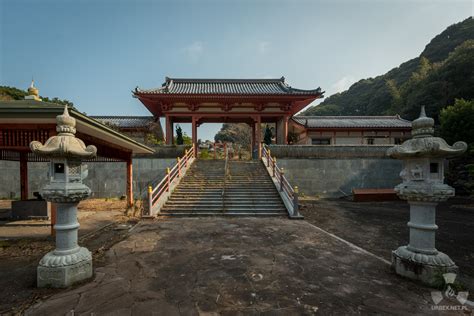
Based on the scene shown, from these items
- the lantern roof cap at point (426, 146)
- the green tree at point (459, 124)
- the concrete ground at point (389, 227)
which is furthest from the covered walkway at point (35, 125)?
the green tree at point (459, 124)

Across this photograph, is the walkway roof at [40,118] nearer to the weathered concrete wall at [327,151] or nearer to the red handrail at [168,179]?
the red handrail at [168,179]

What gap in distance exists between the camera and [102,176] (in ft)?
45.6

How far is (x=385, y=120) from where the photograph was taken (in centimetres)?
2244

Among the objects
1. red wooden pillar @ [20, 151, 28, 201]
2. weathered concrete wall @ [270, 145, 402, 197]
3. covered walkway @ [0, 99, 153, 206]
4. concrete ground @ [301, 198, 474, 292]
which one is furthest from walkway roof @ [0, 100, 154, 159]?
weathered concrete wall @ [270, 145, 402, 197]

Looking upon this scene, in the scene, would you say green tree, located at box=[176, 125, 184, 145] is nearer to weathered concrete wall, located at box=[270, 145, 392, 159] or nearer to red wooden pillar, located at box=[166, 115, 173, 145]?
red wooden pillar, located at box=[166, 115, 173, 145]

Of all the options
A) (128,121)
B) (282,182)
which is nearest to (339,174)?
(282,182)

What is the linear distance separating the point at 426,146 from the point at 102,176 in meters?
15.6

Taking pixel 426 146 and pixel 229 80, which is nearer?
pixel 426 146

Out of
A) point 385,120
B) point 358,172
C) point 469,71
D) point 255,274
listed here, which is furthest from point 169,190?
point 469,71

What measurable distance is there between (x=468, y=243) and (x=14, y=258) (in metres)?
11.3

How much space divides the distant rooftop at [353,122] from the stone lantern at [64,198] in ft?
63.7

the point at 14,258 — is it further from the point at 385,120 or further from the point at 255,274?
the point at 385,120

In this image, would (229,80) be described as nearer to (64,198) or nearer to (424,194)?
(64,198)

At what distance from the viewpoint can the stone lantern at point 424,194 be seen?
3551 mm
